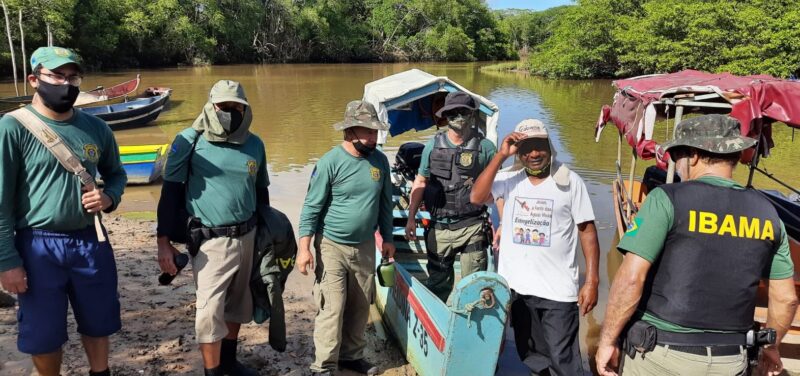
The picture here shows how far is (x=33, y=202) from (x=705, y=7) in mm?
32873

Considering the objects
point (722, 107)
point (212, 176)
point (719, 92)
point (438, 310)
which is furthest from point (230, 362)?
point (722, 107)

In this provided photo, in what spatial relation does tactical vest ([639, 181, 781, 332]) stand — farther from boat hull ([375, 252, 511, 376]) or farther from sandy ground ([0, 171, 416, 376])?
sandy ground ([0, 171, 416, 376])

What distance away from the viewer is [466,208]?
4098 millimetres

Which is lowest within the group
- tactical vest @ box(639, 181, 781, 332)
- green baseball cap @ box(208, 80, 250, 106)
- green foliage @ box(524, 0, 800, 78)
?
tactical vest @ box(639, 181, 781, 332)

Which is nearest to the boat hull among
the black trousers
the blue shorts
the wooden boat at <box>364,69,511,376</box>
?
the wooden boat at <box>364,69,511,376</box>

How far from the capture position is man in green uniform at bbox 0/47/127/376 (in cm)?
267

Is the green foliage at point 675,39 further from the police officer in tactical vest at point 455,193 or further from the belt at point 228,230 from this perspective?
the belt at point 228,230

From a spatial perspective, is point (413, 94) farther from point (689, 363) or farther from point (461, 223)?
point (689, 363)

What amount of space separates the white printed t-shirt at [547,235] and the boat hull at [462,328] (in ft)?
0.63

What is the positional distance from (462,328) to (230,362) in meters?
1.69

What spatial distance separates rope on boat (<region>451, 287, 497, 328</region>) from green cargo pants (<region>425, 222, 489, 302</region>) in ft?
3.11

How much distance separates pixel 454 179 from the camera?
4.13m

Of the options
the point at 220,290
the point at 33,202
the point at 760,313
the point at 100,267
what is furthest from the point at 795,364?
the point at 33,202

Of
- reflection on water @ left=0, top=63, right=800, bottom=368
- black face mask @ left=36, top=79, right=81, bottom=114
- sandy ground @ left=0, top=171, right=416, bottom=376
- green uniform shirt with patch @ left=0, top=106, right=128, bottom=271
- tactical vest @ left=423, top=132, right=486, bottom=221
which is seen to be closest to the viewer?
green uniform shirt with patch @ left=0, top=106, right=128, bottom=271
